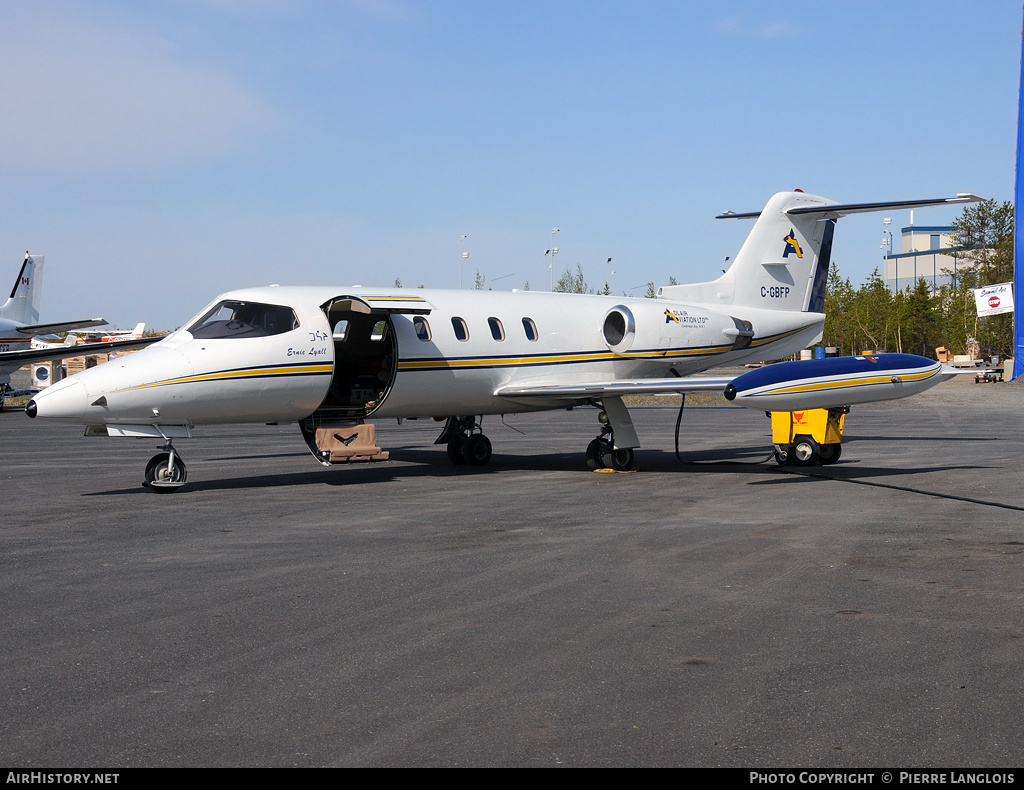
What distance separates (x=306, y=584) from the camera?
7707 millimetres

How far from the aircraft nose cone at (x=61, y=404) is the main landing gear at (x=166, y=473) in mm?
1332

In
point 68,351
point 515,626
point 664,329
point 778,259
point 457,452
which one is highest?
point 778,259

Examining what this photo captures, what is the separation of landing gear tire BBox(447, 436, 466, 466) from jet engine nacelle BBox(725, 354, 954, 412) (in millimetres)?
5329

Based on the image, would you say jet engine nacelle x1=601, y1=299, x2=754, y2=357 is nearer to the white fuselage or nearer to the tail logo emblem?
the white fuselage

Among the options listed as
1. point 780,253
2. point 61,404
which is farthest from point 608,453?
point 61,404

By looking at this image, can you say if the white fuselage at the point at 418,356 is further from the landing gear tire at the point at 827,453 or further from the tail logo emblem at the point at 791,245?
the landing gear tire at the point at 827,453

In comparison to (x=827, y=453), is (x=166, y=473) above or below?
above

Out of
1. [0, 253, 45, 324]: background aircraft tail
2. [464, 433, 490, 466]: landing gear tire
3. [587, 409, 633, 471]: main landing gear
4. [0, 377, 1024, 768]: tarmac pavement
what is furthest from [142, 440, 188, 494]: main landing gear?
[0, 253, 45, 324]: background aircraft tail

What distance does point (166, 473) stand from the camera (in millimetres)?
13242

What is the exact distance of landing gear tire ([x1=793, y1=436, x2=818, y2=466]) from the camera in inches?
658

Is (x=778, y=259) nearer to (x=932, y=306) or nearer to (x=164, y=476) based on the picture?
(x=164, y=476)

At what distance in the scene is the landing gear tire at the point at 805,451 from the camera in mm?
16703

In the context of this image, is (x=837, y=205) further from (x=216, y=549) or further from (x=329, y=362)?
(x=216, y=549)

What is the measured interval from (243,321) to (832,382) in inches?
322
